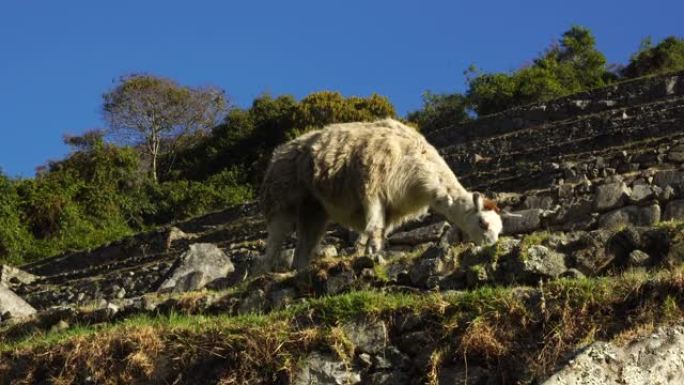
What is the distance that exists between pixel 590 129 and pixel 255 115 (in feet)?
71.2

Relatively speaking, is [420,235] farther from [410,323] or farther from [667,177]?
[410,323]

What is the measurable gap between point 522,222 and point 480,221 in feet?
6.98

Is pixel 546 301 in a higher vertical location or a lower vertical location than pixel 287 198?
lower

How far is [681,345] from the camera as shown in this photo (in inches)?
264

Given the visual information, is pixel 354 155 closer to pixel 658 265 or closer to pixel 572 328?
pixel 658 265

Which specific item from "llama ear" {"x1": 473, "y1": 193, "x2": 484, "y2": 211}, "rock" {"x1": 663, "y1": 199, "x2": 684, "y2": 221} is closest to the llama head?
"llama ear" {"x1": 473, "y1": 193, "x2": 484, "y2": 211}

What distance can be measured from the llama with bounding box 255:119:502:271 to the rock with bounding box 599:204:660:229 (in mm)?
1873

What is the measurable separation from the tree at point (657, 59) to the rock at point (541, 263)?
3055 centimetres

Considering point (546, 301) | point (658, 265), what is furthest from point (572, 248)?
point (546, 301)

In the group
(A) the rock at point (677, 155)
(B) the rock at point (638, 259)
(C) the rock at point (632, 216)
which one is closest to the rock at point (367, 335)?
(B) the rock at point (638, 259)

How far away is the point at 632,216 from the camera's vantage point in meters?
14.6

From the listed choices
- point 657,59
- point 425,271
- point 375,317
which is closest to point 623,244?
point 425,271

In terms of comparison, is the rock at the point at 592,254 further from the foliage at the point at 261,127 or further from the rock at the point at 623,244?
the foliage at the point at 261,127

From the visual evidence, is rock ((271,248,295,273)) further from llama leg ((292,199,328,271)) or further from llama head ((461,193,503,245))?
llama head ((461,193,503,245))
